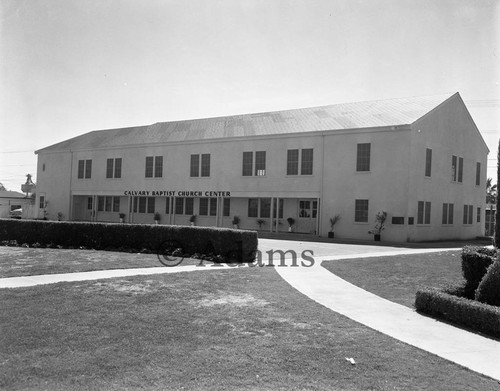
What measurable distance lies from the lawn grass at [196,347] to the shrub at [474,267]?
352cm

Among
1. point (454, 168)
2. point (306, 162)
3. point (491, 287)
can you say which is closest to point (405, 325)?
point (491, 287)

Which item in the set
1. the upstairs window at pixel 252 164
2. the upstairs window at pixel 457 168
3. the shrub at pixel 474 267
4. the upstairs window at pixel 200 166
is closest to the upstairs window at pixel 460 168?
the upstairs window at pixel 457 168

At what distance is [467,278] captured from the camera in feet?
32.0

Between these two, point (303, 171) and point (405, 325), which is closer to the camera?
point (405, 325)

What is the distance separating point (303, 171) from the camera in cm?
3067

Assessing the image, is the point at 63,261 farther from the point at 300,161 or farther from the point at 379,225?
the point at 300,161

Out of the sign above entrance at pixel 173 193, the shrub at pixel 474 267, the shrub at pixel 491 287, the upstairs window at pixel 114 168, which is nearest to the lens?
the shrub at pixel 491 287

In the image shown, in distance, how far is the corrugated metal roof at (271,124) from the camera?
29391 millimetres

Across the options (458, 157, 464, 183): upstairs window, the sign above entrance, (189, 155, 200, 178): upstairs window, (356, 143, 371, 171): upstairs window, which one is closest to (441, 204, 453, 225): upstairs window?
(458, 157, 464, 183): upstairs window

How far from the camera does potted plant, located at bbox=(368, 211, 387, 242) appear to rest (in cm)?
2670

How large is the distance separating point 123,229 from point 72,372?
43.1 feet

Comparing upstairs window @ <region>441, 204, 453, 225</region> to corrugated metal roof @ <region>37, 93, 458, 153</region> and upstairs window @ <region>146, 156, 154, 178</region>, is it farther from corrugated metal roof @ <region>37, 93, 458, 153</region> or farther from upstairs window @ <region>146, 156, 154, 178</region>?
upstairs window @ <region>146, 156, 154, 178</region>

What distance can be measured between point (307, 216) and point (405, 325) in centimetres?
2402

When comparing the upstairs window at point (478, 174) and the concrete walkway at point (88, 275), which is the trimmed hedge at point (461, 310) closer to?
the concrete walkway at point (88, 275)
